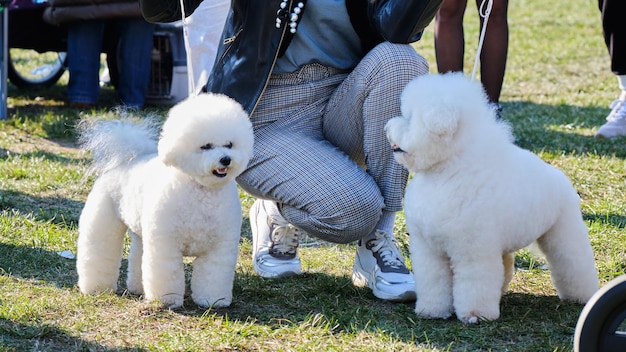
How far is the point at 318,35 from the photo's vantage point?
9.73 feet

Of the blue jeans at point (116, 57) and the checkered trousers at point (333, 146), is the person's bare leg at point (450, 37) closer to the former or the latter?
the checkered trousers at point (333, 146)

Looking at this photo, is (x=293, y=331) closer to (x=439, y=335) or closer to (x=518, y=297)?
(x=439, y=335)

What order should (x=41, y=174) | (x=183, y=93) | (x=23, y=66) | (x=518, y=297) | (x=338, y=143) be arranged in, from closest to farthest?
(x=518, y=297) < (x=338, y=143) < (x=41, y=174) < (x=183, y=93) < (x=23, y=66)

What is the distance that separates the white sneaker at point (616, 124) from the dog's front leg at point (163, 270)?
10.7 ft

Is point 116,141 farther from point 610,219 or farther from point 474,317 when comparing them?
point 610,219

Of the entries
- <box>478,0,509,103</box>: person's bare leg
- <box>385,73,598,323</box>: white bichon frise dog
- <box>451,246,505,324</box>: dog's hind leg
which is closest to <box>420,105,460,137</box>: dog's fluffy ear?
<box>385,73,598,323</box>: white bichon frise dog

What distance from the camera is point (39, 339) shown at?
7.88ft

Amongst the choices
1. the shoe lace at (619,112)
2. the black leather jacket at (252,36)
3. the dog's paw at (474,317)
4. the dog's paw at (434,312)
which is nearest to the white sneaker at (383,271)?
the dog's paw at (434,312)

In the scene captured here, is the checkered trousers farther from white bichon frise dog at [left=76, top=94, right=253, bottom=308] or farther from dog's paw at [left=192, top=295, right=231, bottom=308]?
dog's paw at [left=192, top=295, right=231, bottom=308]

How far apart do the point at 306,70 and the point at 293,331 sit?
3.00ft

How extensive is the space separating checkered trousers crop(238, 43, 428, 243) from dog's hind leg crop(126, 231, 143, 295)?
41cm

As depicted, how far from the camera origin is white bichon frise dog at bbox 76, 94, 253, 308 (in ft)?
8.06

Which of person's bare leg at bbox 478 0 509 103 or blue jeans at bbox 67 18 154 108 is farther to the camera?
blue jeans at bbox 67 18 154 108

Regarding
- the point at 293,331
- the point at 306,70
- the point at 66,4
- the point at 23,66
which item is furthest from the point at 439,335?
the point at 23,66
